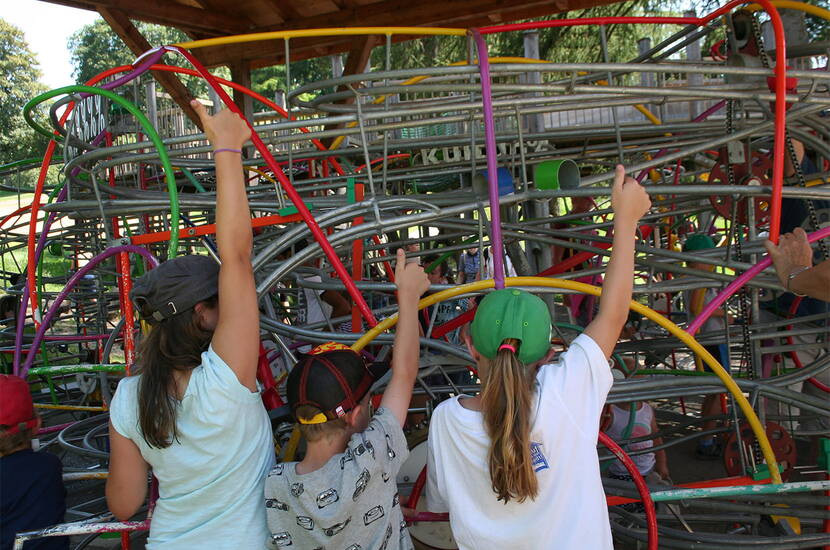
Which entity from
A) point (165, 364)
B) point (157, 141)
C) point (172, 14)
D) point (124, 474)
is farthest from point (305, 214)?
point (172, 14)

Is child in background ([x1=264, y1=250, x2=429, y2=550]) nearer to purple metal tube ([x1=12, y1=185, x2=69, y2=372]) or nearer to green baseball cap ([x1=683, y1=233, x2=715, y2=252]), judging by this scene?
purple metal tube ([x1=12, y1=185, x2=69, y2=372])

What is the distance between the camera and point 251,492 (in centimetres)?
172

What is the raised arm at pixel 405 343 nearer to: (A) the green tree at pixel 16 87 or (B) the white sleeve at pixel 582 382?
(B) the white sleeve at pixel 582 382

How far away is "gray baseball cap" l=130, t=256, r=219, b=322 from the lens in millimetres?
1668

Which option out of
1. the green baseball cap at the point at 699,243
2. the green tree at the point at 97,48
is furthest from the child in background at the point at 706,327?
the green tree at the point at 97,48

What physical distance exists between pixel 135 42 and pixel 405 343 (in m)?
4.55

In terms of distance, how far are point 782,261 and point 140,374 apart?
1.92 metres

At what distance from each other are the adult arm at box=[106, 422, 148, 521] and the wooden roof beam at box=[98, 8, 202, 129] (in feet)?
11.7

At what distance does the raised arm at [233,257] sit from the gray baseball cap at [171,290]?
15cm

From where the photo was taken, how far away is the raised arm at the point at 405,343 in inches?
71.6

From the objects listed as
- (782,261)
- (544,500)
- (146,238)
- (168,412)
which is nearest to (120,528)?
(168,412)

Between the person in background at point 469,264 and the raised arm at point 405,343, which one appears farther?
the person in background at point 469,264

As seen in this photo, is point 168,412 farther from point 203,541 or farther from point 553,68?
point 553,68

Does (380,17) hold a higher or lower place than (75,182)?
higher
